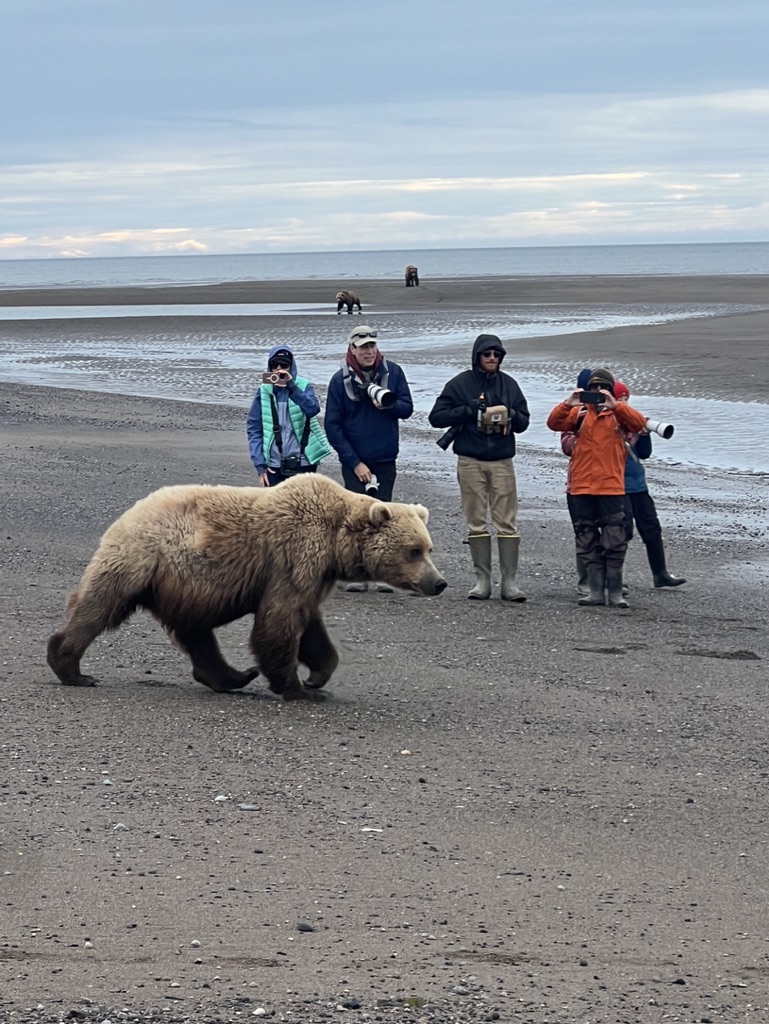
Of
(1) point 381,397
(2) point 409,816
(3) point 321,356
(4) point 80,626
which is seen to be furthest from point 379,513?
(3) point 321,356

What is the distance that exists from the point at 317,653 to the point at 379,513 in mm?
824

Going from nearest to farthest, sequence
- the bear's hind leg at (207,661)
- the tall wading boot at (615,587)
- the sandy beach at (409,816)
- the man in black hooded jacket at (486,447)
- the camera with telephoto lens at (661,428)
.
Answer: the sandy beach at (409,816), the bear's hind leg at (207,661), the camera with telephoto lens at (661,428), the tall wading boot at (615,587), the man in black hooded jacket at (486,447)

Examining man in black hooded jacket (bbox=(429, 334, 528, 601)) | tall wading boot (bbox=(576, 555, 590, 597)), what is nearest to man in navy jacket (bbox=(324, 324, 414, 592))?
man in black hooded jacket (bbox=(429, 334, 528, 601))

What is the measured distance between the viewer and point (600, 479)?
10531 millimetres

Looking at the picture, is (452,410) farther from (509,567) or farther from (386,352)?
(386,352)

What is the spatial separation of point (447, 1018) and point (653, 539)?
7.43 m

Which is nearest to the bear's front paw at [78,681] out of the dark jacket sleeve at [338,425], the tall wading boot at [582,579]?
the dark jacket sleeve at [338,425]

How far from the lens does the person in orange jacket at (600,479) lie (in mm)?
10508

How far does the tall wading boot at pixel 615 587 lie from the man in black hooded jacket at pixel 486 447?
2.02ft

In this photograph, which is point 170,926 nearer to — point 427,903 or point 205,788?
point 427,903

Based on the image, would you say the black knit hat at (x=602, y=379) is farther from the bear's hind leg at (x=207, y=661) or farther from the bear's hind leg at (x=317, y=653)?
the bear's hind leg at (x=207, y=661)

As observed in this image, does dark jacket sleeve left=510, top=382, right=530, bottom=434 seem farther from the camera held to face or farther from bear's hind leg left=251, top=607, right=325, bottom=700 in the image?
bear's hind leg left=251, top=607, right=325, bottom=700

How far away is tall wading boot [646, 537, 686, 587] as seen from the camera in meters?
11.1

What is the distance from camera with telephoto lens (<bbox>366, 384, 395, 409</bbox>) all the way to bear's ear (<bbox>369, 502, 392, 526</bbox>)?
2700 millimetres
